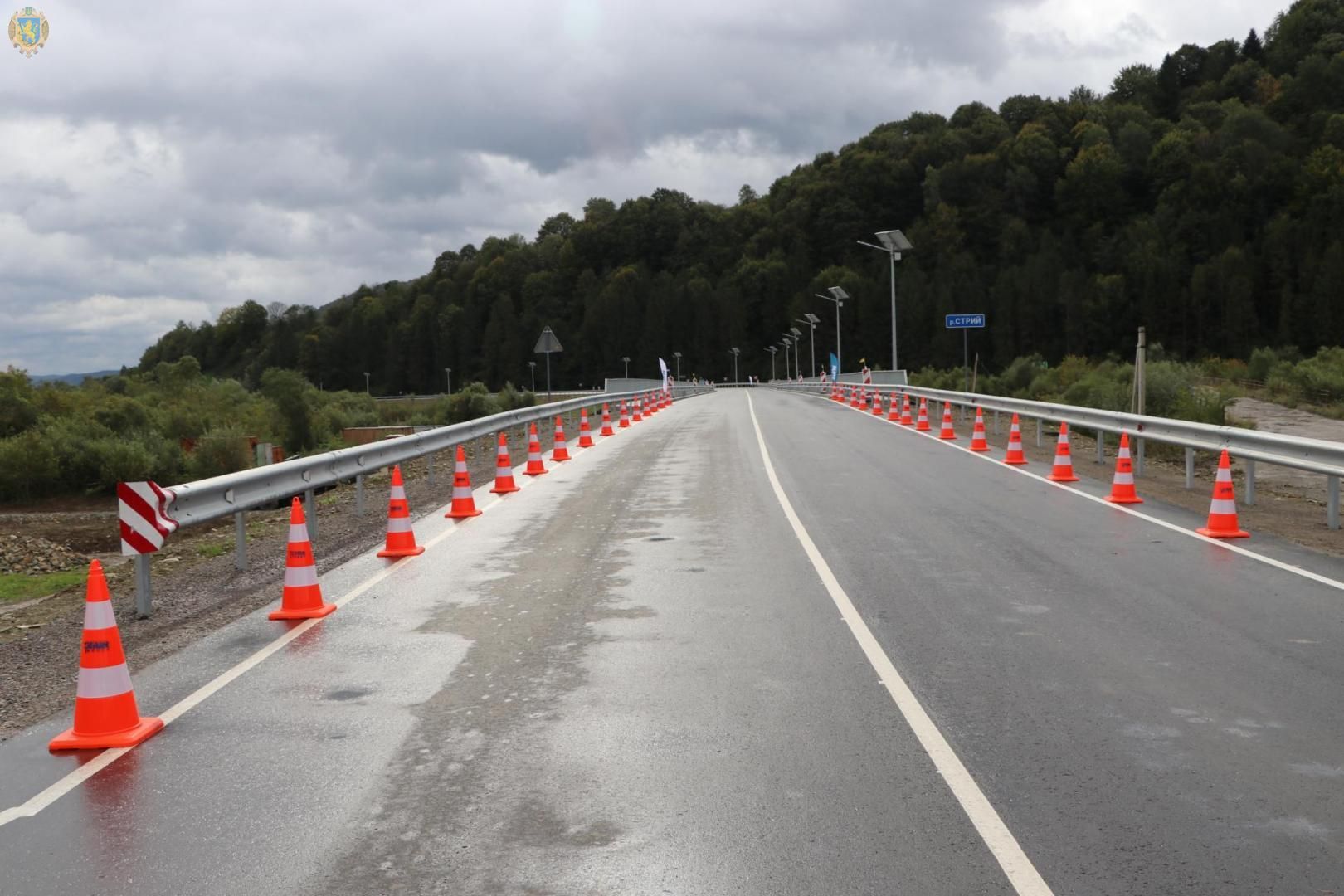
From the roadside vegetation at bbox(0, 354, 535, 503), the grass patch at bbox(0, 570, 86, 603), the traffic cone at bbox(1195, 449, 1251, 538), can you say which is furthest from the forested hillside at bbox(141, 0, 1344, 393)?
the grass patch at bbox(0, 570, 86, 603)

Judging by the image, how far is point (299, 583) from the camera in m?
8.95

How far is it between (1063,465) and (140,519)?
12391 millimetres

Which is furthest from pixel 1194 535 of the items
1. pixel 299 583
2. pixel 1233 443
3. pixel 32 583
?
pixel 32 583

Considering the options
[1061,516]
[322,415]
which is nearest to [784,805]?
[1061,516]

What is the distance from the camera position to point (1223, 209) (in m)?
134

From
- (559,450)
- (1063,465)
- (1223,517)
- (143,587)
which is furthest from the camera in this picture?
(559,450)

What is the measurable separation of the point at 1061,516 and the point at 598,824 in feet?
31.6

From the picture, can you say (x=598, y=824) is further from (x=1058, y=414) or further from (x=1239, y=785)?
(x=1058, y=414)


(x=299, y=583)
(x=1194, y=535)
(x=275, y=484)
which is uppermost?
(x=275, y=484)

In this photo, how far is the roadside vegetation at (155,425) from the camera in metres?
38.6

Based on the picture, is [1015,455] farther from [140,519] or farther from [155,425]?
[155,425]

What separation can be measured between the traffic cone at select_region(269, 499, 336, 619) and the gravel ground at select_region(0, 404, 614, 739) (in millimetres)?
502

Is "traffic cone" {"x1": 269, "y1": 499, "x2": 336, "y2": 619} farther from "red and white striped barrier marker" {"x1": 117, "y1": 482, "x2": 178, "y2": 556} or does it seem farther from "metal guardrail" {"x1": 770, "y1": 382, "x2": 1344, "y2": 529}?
"metal guardrail" {"x1": 770, "y1": 382, "x2": 1344, "y2": 529}

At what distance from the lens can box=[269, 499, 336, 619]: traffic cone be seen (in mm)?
8859
